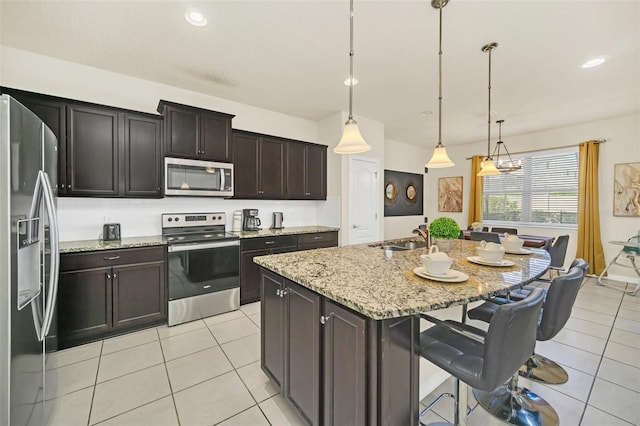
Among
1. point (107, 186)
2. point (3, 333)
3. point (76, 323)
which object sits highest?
point (107, 186)

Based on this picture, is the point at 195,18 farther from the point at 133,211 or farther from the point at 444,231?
the point at 444,231

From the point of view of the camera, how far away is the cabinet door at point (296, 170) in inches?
164

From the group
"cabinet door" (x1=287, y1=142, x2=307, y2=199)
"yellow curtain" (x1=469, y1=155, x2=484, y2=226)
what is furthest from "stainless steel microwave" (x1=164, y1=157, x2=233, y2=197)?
"yellow curtain" (x1=469, y1=155, x2=484, y2=226)

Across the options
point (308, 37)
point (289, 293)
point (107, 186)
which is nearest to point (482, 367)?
point (289, 293)

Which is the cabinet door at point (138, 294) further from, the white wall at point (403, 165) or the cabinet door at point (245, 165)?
the white wall at point (403, 165)

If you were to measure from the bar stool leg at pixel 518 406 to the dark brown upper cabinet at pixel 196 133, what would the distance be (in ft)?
11.3

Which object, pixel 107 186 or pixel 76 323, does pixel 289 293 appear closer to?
pixel 76 323

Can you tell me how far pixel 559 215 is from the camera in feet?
17.2

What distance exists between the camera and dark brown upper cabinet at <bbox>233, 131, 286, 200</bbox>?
3.68 m

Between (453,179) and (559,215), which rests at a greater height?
(453,179)

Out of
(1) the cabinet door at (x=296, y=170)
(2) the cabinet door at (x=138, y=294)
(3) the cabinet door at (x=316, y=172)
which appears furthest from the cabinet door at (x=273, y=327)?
(3) the cabinet door at (x=316, y=172)

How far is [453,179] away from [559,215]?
220 cm

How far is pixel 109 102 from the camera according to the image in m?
3.02

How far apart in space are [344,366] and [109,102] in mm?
3653
